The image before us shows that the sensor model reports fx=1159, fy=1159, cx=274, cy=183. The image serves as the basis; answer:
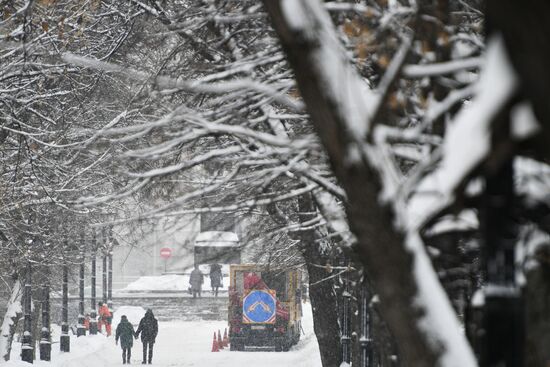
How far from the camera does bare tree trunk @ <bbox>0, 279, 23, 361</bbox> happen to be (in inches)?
1025

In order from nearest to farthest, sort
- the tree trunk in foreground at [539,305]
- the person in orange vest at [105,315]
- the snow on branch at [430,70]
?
the snow on branch at [430,70] < the tree trunk in foreground at [539,305] < the person in orange vest at [105,315]

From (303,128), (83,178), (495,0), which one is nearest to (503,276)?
(495,0)

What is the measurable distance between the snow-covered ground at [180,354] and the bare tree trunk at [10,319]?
0.53 m

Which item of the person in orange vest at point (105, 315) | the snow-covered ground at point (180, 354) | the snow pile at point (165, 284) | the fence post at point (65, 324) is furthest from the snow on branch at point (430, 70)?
the snow pile at point (165, 284)

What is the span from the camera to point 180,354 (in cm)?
3450

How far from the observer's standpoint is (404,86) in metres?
7.16

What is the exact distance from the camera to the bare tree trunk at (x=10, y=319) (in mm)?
26031

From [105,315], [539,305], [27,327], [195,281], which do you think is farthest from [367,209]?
[195,281]

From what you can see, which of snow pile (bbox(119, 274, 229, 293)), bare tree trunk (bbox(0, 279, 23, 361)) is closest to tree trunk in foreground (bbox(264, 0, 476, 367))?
bare tree trunk (bbox(0, 279, 23, 361))

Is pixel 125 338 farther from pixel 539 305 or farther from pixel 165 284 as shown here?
pixel 165 284

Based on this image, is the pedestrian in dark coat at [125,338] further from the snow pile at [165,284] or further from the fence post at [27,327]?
the snow pile at [165,284]

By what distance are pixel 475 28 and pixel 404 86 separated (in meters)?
1.20

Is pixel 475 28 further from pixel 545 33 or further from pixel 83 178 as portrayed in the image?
pixel 83 178

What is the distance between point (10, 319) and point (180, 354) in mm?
8605
